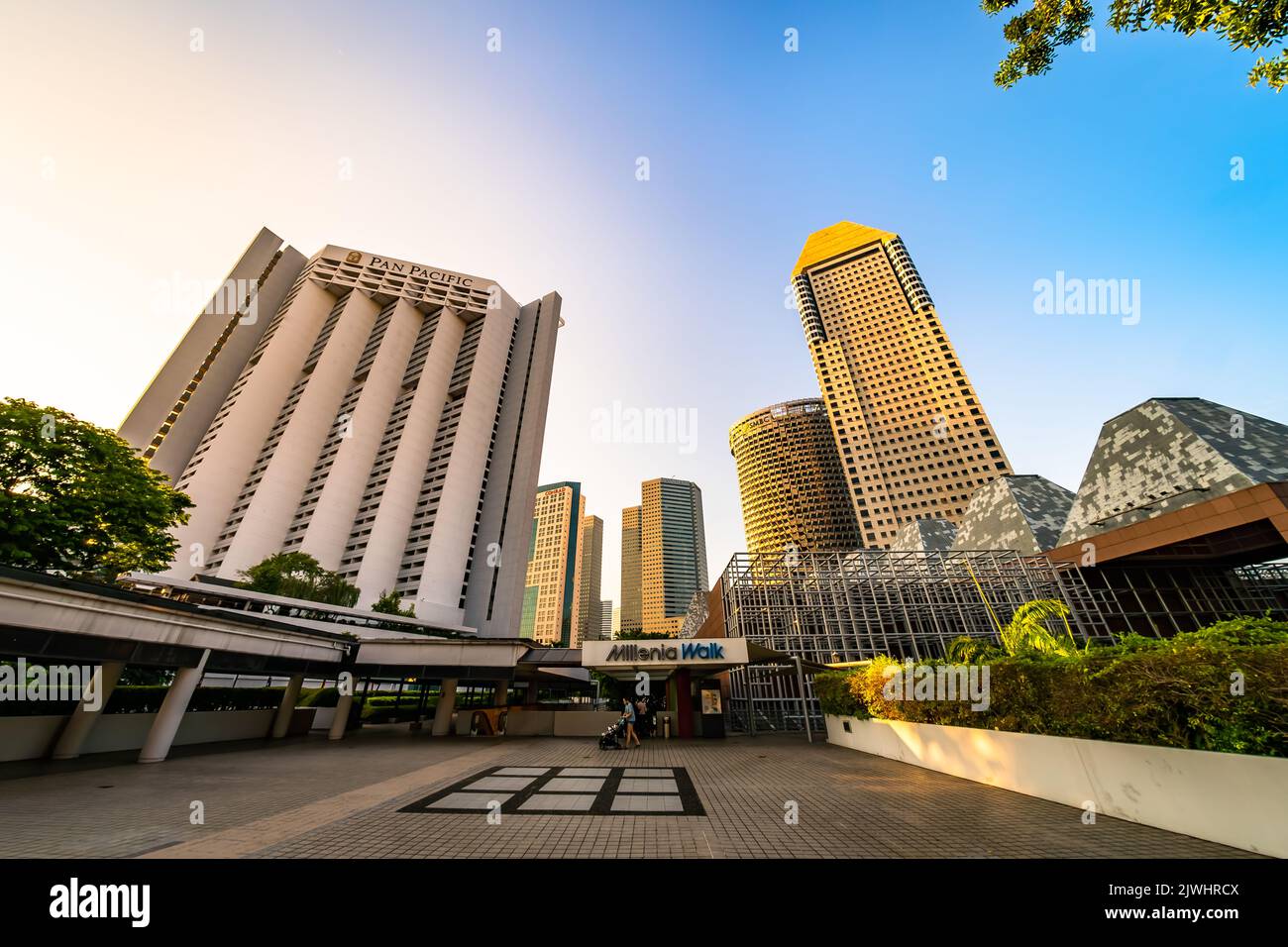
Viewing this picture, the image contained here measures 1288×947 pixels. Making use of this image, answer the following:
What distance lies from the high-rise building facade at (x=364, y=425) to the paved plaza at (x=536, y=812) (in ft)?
200

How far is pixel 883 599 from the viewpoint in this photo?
29781mm

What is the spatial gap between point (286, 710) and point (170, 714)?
294 inches

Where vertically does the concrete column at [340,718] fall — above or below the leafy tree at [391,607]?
below

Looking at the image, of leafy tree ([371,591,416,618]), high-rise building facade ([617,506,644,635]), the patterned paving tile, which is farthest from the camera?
high-rise building facade ([617,506,644,635])

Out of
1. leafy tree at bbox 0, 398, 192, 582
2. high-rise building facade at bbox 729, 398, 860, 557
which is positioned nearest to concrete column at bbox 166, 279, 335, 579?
leafy tree at bbox 0, 398, 192, 582

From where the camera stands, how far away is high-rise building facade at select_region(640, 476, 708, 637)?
559 feet

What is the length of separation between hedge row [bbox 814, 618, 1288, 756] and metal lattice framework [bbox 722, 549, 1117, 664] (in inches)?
621

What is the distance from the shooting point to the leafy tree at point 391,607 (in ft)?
191

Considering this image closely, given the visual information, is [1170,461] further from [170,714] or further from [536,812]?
[170,714]

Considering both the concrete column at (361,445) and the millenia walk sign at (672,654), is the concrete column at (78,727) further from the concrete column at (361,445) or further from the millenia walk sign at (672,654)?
the concrete column at (361,445)

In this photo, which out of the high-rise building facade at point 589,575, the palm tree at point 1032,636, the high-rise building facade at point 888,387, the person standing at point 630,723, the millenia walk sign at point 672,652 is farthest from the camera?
the high-rise building facade at point 589,575

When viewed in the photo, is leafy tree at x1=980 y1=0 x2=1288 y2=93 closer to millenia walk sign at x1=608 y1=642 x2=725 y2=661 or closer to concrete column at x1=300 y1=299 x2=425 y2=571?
millenia walk sign at x1=608 y1=642 x2=725 y2=661

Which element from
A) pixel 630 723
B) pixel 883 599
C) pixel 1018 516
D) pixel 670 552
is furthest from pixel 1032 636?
pixel 670 552

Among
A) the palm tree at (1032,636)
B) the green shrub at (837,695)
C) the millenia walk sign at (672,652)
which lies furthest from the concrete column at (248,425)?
the palm tree at (1032,636)
